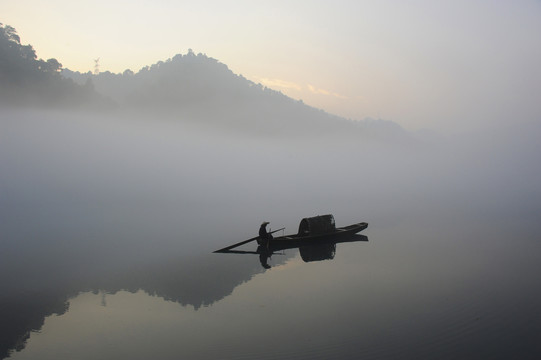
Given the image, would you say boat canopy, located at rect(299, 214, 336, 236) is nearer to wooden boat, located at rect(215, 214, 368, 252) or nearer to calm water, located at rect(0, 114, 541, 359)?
wooden boat, located at rect(215, 214, 368, 252)

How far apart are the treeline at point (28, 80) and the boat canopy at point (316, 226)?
9343 centimetres

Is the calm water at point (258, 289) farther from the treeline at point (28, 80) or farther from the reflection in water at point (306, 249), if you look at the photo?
the treeline at point (28, 80)

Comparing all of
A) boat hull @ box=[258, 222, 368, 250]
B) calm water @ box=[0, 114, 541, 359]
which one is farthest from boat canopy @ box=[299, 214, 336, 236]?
calm water @ box=[0, 114, 541, 359]

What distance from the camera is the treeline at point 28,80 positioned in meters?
87.4

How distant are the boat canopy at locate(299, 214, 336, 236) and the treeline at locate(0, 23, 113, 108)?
9343 centimetres

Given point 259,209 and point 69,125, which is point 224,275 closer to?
point 259,209

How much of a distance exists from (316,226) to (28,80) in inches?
3963

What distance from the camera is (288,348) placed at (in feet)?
39.6

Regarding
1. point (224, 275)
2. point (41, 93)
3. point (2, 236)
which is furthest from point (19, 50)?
point (224, 275)

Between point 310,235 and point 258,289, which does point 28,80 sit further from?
point 258,289

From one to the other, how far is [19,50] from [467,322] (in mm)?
109001

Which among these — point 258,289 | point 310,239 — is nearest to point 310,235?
point 310,239

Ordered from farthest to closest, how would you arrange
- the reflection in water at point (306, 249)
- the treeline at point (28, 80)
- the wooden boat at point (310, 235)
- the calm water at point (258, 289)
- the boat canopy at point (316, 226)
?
the treeline at point (28, 80), the boat canopy at point (316, 226), the wooden boat at point (310, 235), the reflection in water at point (306, 249), the calm water at point (258, 289)

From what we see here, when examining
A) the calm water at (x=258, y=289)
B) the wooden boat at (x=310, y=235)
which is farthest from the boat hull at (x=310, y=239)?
the calm water at (x=258, y=289)
